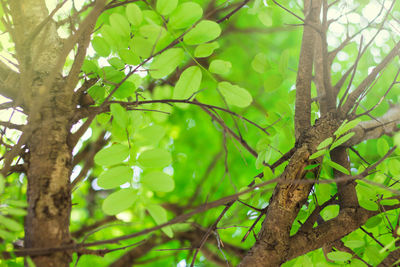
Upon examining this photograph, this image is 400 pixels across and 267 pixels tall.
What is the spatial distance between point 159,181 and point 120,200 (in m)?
0.09

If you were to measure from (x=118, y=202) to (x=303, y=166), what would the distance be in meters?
0.42

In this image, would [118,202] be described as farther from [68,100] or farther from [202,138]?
[202,138]

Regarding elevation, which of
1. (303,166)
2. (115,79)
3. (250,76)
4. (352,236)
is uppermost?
(250,76)

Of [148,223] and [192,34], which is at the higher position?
[192,34]

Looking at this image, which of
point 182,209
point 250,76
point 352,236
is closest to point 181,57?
point 352,236

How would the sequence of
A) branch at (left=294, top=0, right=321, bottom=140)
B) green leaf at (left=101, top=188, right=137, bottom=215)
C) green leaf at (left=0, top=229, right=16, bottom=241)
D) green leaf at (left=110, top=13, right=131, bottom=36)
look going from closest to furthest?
1. green leaf at (left=0, top=229, right=16, bottom=241)
2. green leaf at (left=101, top=188, right=137, bottom=215)
3. green leaf at (left=110, top=13, right=131, bottom=36)
4. branch at (left=294, top=0, right=321, bottom=140)

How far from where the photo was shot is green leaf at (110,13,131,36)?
856 millimetres

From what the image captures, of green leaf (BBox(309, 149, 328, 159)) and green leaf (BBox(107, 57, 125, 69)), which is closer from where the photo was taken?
green leaf (BBox(309, 149, 328, 159))

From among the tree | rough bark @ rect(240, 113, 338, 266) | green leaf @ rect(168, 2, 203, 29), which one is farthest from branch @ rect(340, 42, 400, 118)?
green leaf @ rect(168, 2, 203, 29)

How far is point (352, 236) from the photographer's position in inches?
37.8

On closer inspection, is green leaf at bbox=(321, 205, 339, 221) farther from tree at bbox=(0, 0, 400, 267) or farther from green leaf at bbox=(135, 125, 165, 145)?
green leaf at bbox=(135, 125, 165, 145)

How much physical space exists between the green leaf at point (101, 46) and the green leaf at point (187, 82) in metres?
0.21

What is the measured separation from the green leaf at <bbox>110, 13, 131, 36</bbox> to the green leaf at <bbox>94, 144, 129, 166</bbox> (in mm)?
276

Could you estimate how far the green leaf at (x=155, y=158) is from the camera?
32.1 inches
